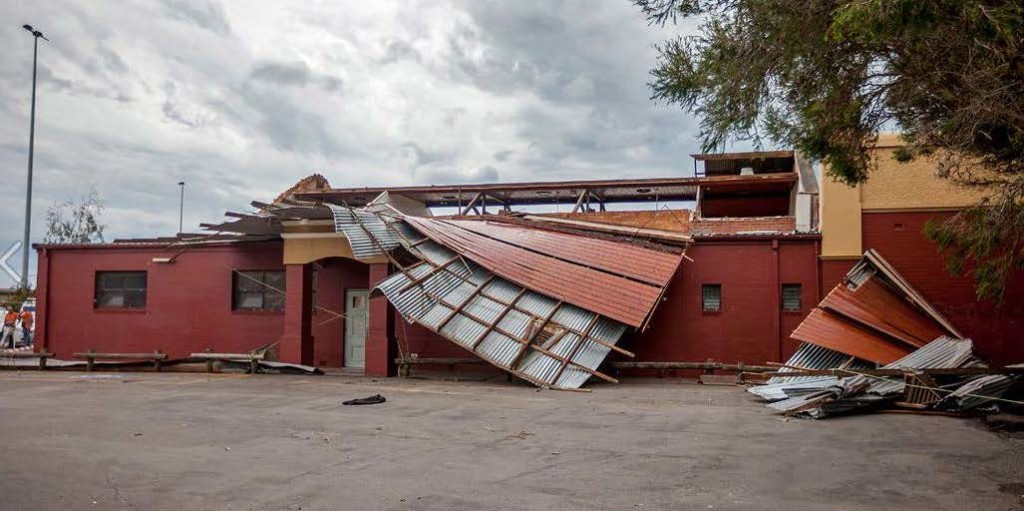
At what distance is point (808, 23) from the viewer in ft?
26.8

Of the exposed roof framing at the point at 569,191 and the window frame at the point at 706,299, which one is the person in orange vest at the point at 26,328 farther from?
the window frame at the point at 706,299

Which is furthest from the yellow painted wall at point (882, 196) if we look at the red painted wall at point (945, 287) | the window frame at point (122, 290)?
the window frame at point (122, 290)

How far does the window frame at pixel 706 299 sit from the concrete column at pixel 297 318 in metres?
10.6

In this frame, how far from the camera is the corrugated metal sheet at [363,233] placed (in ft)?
60.8

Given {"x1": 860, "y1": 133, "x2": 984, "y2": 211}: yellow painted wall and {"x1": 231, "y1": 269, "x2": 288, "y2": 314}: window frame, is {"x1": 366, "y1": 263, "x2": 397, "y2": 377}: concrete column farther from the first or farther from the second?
{"x1": 860, "y1": 133, "x2": 984, "y2": 211}: yellow painted wall

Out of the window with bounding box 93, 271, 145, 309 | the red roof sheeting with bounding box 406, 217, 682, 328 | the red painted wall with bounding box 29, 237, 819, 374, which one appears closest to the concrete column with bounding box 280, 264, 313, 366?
the red painted wall with bounding box 29, 237, 819, 374

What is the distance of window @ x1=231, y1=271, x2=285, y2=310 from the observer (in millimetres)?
21812

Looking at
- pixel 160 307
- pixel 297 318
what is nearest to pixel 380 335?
pixel 297 318

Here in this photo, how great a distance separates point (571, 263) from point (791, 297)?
18.3 ft

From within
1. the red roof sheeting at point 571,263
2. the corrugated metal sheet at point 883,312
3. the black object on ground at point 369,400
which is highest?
the red roof sheeting at point 571,263

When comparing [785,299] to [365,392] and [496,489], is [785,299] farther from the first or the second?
[496,489]

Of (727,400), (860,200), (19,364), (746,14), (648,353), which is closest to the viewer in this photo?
(746,14)

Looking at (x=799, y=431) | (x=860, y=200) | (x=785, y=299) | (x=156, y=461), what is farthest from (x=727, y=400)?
(x=156, y=461)

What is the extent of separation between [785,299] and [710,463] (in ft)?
37.0
